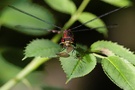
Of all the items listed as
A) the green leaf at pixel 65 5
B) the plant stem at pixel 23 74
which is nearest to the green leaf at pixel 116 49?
the plant stem at pixel 23 74

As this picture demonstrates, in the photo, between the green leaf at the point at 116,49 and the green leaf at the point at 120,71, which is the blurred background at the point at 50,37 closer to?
the green leaf at the point at 116,49

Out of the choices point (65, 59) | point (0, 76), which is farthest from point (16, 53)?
point (65, 59)

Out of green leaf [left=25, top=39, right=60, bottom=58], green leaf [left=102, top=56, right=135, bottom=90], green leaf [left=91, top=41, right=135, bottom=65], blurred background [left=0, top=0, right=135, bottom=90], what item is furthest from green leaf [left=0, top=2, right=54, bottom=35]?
green leaf [left=102, top=56, right=135, bottom=90]

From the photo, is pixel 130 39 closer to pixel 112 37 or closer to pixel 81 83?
pixel 112 37

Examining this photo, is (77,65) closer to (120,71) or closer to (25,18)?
(120,71)

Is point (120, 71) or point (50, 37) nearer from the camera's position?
point (120, 71)

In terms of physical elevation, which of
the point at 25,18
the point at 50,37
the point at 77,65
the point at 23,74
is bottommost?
the point at 50,37

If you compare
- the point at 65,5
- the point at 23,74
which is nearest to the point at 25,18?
the point at 65,5

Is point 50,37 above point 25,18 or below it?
below
